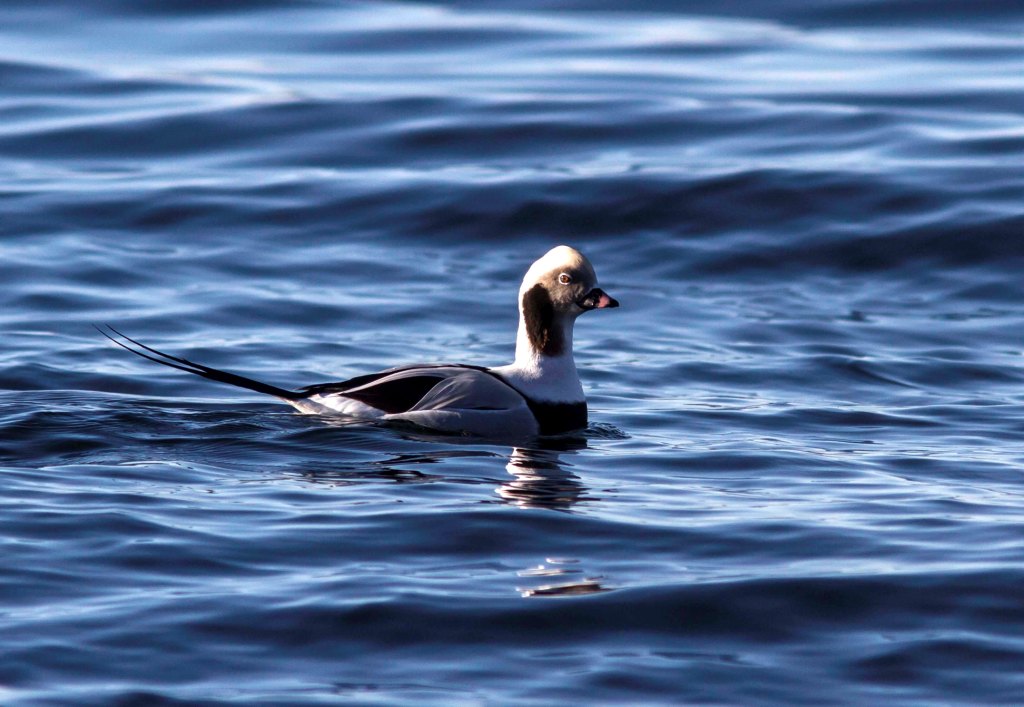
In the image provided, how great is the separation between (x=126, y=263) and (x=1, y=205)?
2.78m

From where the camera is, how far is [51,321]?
40.7ft

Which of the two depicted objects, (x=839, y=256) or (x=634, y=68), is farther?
(x=634, y=68)

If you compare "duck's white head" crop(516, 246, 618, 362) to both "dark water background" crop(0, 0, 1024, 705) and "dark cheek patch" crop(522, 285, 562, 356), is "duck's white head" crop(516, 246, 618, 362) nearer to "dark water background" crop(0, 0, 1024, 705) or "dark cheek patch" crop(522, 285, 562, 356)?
"dark cheek patch" crop(522, 285, 562, 356)

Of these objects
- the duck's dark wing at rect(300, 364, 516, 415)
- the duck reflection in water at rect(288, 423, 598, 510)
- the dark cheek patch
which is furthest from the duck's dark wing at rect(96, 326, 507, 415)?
the dark cheek patch

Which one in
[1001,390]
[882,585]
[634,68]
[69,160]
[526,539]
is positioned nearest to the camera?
[882,585]

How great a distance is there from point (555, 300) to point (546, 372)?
413 mm

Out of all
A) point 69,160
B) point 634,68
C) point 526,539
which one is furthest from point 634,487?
point 634,68

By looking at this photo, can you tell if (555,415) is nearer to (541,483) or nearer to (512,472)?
(512,472)

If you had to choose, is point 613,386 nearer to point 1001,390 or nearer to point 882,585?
point 1001,390

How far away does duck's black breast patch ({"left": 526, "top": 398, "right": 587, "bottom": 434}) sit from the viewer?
369 inches

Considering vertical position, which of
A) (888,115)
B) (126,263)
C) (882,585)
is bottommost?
(882,585)

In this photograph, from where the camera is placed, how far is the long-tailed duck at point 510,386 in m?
9.12

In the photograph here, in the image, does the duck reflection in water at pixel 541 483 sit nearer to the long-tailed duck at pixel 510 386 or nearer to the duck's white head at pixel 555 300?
the long-tailed duck at pixel 510 386

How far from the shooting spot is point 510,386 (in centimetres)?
943
